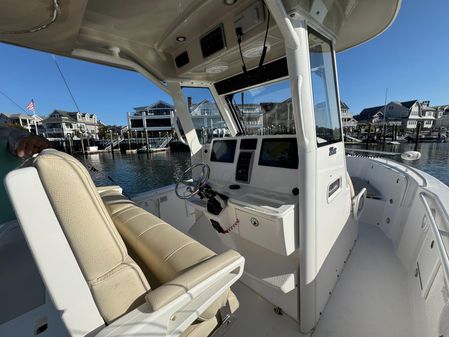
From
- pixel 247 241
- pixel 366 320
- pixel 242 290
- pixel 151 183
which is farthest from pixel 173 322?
pixel 151 183

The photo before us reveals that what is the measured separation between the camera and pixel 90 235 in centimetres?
74

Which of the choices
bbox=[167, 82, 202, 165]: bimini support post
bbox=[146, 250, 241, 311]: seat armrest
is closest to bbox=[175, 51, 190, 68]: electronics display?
bbox=[167, 82, 202, 165]: bimini support post

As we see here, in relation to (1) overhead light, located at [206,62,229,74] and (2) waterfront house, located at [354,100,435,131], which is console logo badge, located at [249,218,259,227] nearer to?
(1) overhead light, located at [206,62,229,74]

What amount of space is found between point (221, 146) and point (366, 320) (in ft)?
6.35

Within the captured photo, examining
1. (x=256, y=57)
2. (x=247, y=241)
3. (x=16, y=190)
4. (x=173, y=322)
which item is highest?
(x=256, y=57)

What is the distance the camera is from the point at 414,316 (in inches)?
54.7

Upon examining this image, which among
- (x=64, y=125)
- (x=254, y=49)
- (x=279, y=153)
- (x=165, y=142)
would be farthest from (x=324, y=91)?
(x=64, y=125)

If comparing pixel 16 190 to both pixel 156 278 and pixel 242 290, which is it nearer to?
pixel 156 278

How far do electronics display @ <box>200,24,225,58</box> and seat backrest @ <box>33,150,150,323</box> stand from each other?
1.59 metres

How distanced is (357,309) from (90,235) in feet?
6.24

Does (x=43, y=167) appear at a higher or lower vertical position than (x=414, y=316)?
higher

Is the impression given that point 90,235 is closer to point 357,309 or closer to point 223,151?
point 223,151

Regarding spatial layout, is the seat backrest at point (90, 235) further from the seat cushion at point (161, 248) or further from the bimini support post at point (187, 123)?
the bimini support post at point (187, 123)

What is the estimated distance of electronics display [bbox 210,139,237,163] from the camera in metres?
2.14
